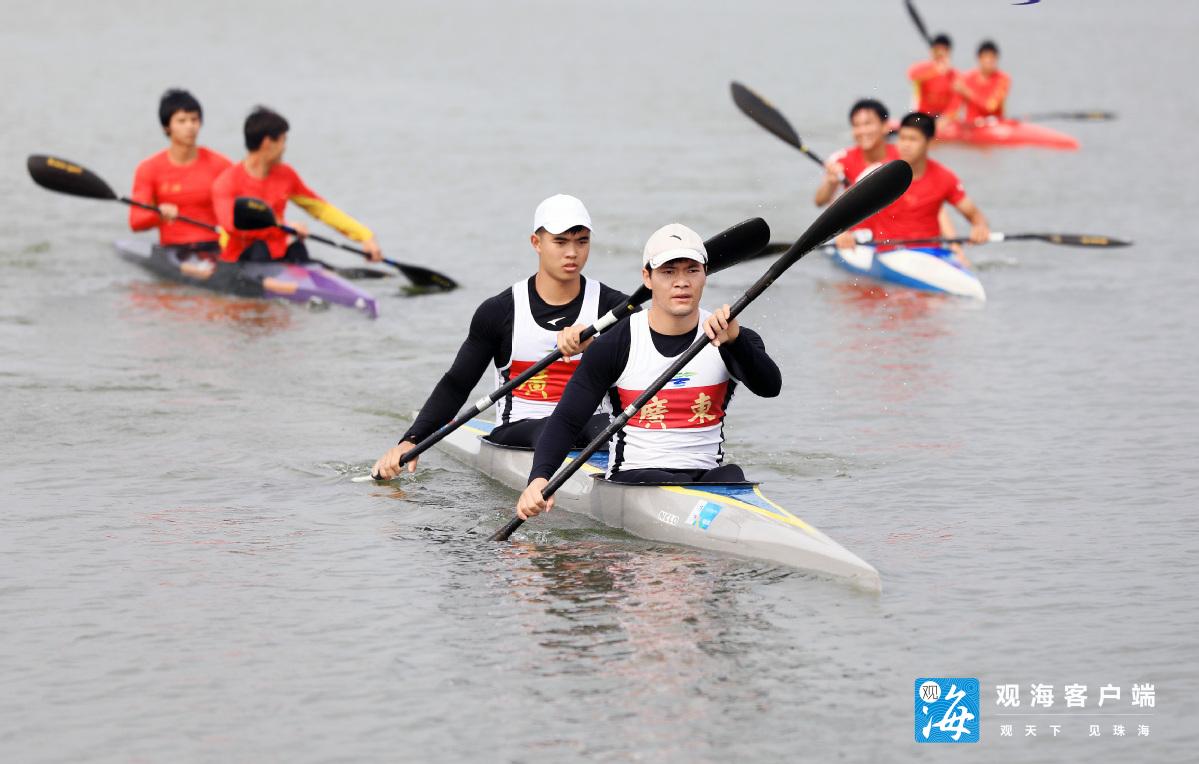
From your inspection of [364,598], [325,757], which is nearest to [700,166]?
[364,598]

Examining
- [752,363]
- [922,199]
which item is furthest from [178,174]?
[752,363]

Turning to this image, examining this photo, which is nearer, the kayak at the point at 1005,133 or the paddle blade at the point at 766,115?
the paddle blade at the point at 766,115

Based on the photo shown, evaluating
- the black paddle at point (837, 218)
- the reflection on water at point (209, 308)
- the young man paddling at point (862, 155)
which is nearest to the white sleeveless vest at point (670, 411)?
the black paddle at point (837, 218)

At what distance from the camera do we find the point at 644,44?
48.9 metres

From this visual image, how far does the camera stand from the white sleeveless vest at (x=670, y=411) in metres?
8.37

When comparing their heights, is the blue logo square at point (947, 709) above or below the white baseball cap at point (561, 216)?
below

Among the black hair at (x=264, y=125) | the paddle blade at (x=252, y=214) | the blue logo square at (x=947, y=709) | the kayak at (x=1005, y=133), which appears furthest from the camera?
the kayak at (x=1005, y=133)

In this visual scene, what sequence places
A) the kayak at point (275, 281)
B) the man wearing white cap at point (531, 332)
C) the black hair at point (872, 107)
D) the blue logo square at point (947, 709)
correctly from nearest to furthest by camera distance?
Result: the blue logo square at point (947, 709) → the man wearing white cap at point (531, 332) → the kayak at point (275, 281) → the black hair at point (872, 107)

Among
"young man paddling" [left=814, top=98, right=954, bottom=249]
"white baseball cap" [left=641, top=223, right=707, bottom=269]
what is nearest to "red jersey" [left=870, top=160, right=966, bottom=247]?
"young man paddling" [left=814, top=98, right=954, bottom=249]

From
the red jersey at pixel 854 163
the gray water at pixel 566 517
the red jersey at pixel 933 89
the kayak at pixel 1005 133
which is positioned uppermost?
the red jersey at pixel 933 89

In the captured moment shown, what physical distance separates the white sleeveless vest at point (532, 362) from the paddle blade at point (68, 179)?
24.1 ft

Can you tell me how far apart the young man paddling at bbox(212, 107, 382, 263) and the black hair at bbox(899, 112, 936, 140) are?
4605 millimetres

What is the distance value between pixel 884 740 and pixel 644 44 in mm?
43742

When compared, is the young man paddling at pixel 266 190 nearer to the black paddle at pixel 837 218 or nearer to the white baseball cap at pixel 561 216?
the white baseball cap at pixel 561 216
